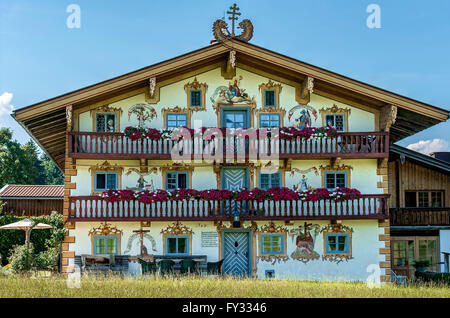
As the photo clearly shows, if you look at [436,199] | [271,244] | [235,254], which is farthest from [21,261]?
[436,199]

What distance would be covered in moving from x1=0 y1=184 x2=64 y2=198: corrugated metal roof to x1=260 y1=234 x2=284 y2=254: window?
2148 cm

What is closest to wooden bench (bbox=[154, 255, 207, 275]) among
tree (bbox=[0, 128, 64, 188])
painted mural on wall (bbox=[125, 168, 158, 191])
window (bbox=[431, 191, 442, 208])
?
painted mural on wall (bbox=[125, 168, 158, 191])

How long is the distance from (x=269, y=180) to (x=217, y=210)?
2.62m

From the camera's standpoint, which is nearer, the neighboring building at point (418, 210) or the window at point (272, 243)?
the window at point (272, 243)

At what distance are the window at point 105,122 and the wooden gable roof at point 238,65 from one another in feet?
2.13

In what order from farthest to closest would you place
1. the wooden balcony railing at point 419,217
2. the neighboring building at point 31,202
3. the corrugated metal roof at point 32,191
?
the corrugated metal roof at point 32,191
the neighboring building at point 31,202
the wooden balcony railing at point 419,217

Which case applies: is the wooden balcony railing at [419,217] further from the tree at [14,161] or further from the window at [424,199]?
the tree at [14,161]

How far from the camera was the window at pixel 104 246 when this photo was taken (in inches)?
847

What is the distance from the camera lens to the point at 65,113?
21.5 metres

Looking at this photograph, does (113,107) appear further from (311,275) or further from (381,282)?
(381,282)

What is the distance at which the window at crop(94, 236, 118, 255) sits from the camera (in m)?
21.5

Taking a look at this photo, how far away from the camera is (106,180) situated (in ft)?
71.8

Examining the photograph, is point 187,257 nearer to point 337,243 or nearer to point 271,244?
point 271,244

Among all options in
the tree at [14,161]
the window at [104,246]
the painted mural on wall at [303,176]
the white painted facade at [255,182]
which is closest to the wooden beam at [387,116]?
the white painted facade at [255,182]
